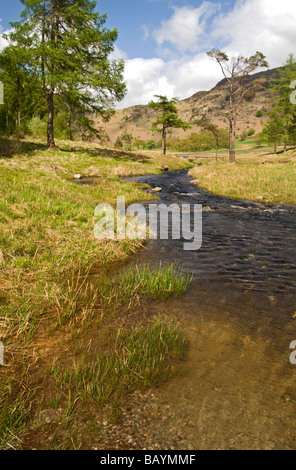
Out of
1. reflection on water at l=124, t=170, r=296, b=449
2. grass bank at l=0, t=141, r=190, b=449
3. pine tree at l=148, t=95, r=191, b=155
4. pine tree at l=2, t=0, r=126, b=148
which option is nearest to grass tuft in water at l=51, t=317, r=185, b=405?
grass bank at l=0, t=141, r=190, b=449

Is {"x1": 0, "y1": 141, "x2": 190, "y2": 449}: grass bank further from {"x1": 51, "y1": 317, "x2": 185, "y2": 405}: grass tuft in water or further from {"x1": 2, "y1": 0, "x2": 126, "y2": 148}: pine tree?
{"x1": 2, "y1": 0, "x2": 126, "y2": 148}: pine tree

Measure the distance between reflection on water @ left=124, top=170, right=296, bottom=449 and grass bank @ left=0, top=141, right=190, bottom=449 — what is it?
432mm

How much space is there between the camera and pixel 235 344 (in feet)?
12.7

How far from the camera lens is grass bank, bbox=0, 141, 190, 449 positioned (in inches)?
103

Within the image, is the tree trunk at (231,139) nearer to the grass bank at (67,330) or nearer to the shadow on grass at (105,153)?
the shadow on grass at (105,153)

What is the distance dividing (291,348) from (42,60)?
29.2m

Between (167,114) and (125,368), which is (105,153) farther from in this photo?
(125,368)

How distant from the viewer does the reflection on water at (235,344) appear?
2.60 meters

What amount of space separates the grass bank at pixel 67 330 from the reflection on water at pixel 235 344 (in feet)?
1.42

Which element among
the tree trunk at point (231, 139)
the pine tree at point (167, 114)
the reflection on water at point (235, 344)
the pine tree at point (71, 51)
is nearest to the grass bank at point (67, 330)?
the reflection on water at point (235, 344)

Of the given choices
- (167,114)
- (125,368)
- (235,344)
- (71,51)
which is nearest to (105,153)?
(71,51)

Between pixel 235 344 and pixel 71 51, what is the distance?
30.3 meters

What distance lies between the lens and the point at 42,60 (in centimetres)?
2333
